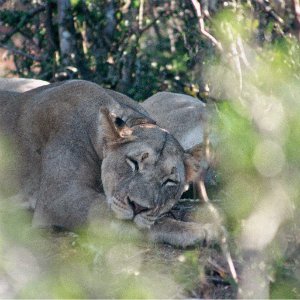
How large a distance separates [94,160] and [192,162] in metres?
0.63

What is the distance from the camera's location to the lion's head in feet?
16.2

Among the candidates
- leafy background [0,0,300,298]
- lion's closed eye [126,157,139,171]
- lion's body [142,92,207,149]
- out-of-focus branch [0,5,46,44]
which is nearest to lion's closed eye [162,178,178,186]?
lion's closed eye [126,157,139,171]

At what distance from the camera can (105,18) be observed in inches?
348

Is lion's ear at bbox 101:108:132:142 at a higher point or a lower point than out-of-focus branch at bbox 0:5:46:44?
higher

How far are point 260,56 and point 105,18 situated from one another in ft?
16.4

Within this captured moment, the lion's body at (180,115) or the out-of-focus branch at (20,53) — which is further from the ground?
the lion's body at (180,115)

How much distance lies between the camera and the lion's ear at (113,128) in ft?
17.6

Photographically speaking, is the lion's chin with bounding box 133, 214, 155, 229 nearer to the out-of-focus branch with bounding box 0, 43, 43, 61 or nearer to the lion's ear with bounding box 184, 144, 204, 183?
the lion's ear with bounding box 184, 144, 204, 183

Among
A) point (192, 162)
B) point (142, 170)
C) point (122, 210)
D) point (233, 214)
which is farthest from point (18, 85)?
point (233, 214)

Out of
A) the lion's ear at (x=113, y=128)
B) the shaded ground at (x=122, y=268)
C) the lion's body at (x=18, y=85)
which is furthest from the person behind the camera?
the lion's body at (x=18, y=85)

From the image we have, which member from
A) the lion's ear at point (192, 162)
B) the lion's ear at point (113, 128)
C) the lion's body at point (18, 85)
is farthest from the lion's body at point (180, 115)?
the lion's ear at point (113, 128)

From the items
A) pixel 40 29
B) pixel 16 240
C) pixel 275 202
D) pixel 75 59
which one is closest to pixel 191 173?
pixel 16 240

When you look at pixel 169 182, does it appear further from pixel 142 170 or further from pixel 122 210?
pixel 122 210

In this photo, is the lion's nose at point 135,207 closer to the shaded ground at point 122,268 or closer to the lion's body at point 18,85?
the shaded ground at point 122,268
